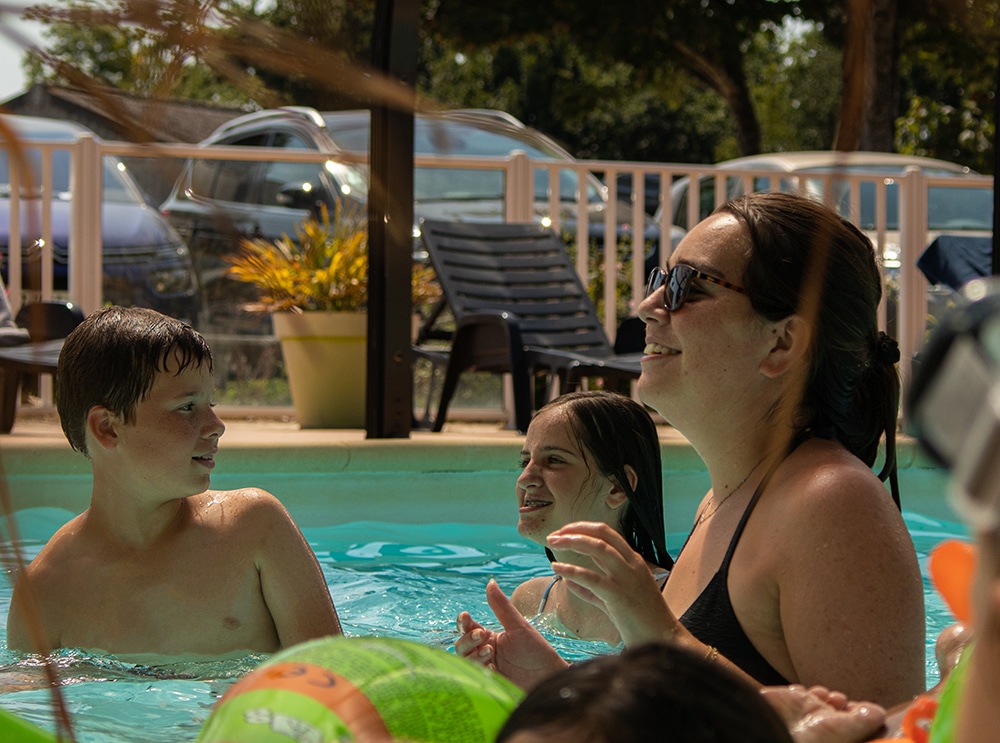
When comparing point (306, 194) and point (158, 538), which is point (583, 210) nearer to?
point (306, 194)

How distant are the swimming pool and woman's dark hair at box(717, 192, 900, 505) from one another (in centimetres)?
196

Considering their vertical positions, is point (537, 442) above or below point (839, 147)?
below

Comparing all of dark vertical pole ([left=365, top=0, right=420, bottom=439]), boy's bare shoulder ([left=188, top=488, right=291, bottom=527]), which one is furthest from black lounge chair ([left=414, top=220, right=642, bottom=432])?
boy's bare shoulder ([left=188, top=488, right=291, bottom=527])

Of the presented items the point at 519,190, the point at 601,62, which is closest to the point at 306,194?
the point at 519,190

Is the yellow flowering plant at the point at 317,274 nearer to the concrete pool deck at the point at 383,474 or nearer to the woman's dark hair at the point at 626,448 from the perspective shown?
the concrete pool deck at the point at 383,474

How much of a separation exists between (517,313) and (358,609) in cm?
358

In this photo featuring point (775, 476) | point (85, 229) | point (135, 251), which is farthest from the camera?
point (135, 251)

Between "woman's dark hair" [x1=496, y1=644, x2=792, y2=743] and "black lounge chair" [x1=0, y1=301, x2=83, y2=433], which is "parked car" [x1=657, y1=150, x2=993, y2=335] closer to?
"black lounge chair" [x1=0, y1=301, x2=83, y2=433]

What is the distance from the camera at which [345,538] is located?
16.9ft

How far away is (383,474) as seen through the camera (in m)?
5.31

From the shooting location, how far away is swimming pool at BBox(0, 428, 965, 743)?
13.6ft

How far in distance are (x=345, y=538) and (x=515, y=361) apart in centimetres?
165

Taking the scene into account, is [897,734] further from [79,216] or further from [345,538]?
[79,216]

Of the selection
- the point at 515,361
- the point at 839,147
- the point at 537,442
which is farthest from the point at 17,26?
the point at 515,361
